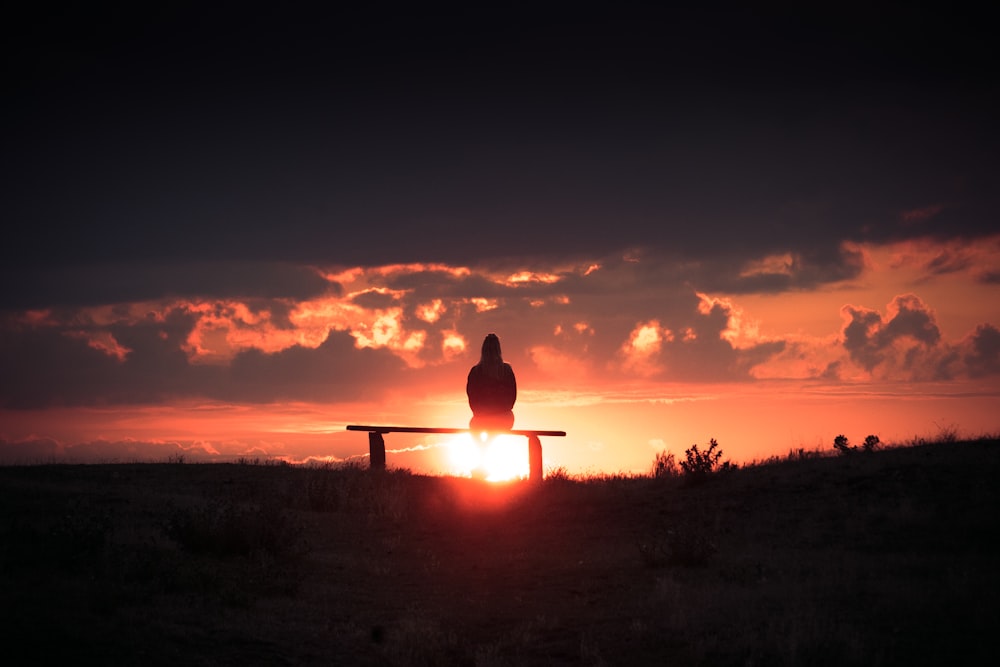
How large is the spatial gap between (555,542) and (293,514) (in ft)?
21.2

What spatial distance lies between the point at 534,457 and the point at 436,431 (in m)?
3.07

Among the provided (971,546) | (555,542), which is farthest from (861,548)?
(555,542)

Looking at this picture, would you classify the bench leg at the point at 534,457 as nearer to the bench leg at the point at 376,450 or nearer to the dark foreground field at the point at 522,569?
the dark foreground field at the point at 522,569

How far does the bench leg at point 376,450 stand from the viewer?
26375 mm

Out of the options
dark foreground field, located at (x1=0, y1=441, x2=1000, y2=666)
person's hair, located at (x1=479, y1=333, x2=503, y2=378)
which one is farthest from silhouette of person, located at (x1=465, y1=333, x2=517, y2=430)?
dark foreground field, located at (x1=0, y1=441, x2=1000, y2=666)

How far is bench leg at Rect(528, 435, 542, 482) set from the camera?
81.8ft

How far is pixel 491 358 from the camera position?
25594mm

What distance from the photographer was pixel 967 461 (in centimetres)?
1909

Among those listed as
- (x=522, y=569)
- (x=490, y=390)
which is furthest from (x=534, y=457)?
(x=522, y=569)

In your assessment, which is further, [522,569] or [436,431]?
[436,431]

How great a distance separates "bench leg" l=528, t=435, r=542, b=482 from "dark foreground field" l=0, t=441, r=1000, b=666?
1.25 metres

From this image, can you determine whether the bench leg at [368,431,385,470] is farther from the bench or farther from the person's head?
the person's head

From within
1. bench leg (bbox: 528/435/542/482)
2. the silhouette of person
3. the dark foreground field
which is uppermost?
the silhouette of person

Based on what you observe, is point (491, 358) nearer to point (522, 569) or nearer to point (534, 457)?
point (534, 457)
